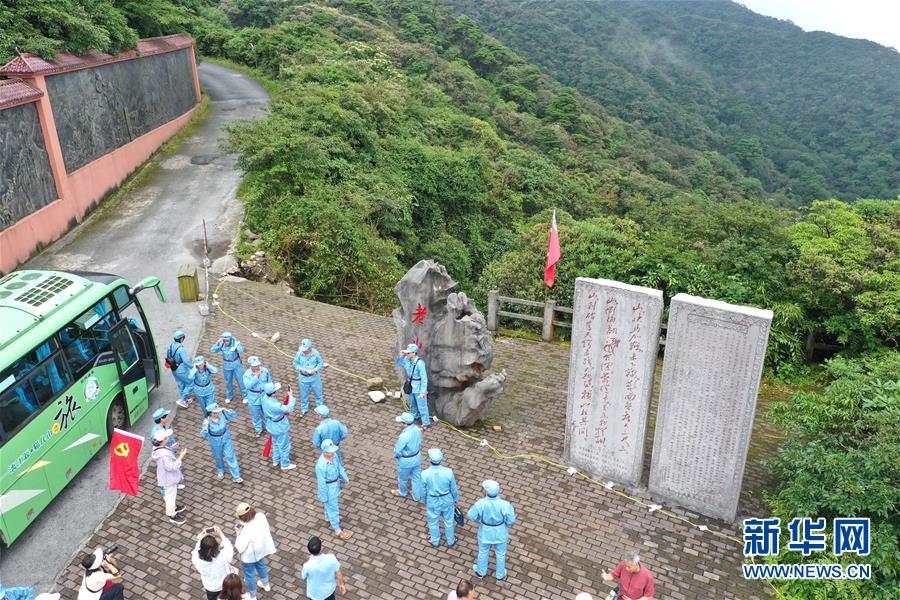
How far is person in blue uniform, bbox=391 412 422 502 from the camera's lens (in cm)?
768

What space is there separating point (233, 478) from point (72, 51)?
1312cm

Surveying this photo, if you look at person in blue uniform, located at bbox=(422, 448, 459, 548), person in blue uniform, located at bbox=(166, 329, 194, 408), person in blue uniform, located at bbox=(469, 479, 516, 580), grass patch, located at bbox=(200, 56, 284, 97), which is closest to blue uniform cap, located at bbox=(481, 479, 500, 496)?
person in blue uniform, located at bbox=(469, 479, 516, 580)

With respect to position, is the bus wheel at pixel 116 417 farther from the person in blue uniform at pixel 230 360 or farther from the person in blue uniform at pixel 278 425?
the person in blue uniform at pixel 278 425

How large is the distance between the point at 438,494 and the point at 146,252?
11.2 m

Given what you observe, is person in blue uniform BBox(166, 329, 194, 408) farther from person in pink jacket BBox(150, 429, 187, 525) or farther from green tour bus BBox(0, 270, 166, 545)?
person in pink jacket BBox(150, 429, 187, 525)

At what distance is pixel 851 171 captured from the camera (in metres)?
51.1

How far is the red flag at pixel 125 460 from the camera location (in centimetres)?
697

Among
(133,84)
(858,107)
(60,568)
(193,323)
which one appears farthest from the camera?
(858,107)

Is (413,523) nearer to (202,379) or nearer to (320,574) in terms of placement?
(320,574)

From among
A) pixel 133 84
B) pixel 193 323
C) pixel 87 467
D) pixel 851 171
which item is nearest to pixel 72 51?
pixel 133 84

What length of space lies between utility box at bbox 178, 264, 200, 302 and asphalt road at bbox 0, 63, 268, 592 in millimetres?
212

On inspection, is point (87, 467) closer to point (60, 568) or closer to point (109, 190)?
point (60, 568)

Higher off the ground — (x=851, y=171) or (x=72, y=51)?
(x=72, y=51)

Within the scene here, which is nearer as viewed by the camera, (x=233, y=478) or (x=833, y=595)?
(x=833, y=595)
